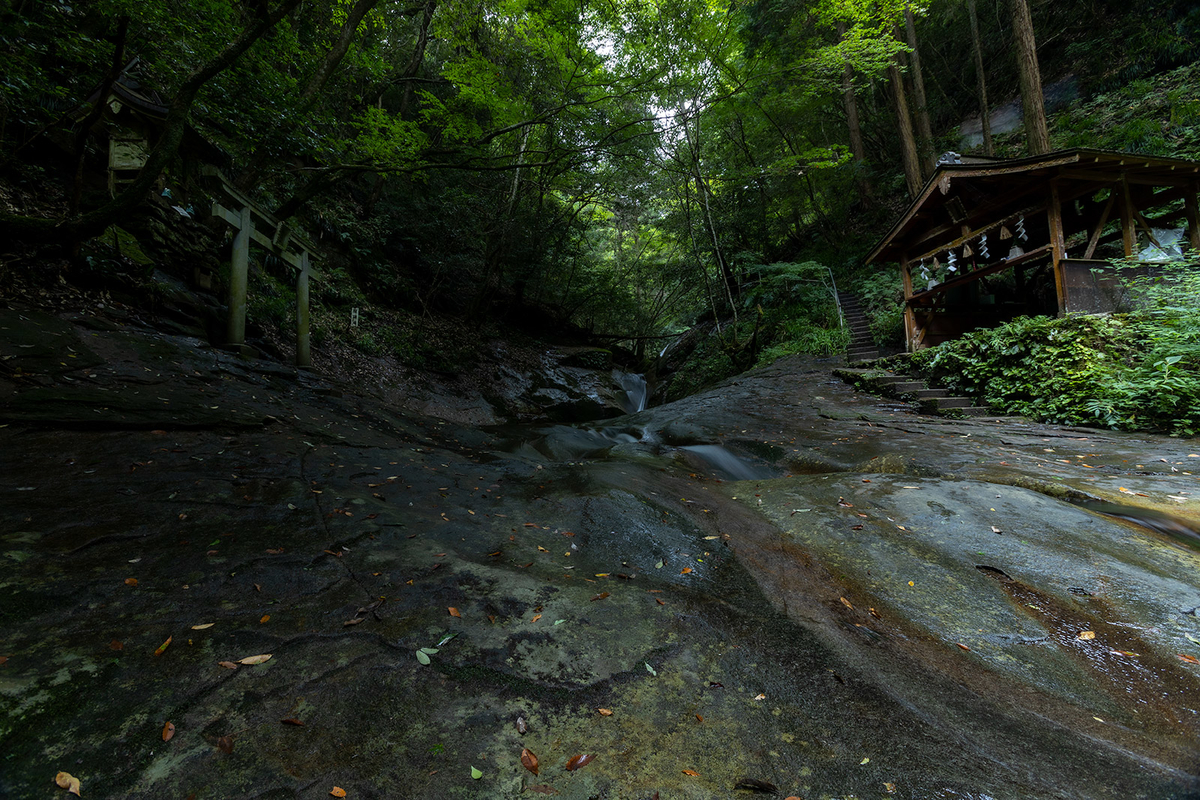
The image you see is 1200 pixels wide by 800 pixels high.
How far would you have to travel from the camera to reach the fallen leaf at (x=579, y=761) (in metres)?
1.69

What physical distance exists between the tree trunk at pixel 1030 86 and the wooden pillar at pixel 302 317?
58.1 ft

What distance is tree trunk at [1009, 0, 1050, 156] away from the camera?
37.4 feet

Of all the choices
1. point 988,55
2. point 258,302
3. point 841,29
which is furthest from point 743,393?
point 988,55

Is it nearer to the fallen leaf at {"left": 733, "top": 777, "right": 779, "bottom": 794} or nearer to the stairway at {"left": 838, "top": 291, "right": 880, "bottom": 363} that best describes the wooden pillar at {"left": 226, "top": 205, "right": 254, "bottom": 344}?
the fallen leaf at {"left": 733, "top": 777, "right": 779, "bottom": 794}

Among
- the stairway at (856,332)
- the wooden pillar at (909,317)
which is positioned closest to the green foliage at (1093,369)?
the wooden pillar at (909,317)

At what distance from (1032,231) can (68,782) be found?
17315mm

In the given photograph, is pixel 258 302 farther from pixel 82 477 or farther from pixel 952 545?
pixel 952 545

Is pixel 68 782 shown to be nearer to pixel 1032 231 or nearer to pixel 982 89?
pixel 1032 231

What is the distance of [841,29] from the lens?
1516 centimetres

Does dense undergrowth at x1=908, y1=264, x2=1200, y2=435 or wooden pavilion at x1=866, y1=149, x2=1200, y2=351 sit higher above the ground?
wooden pavilion at x1=866, y1=149, x2=1200, y2=351

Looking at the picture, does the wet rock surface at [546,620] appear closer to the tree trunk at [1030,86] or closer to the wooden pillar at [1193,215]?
the wooden pillar at [1193,215]

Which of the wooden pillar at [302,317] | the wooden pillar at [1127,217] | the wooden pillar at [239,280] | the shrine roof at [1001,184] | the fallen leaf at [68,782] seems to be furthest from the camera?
the wooden pillar at [302,317]

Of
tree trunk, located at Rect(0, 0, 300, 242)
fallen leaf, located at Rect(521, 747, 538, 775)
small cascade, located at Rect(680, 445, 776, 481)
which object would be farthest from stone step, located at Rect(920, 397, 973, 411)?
tree trunk, located at Rect(0, 0, 300, 242)

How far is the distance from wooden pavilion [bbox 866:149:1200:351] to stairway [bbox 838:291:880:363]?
1.36 m
